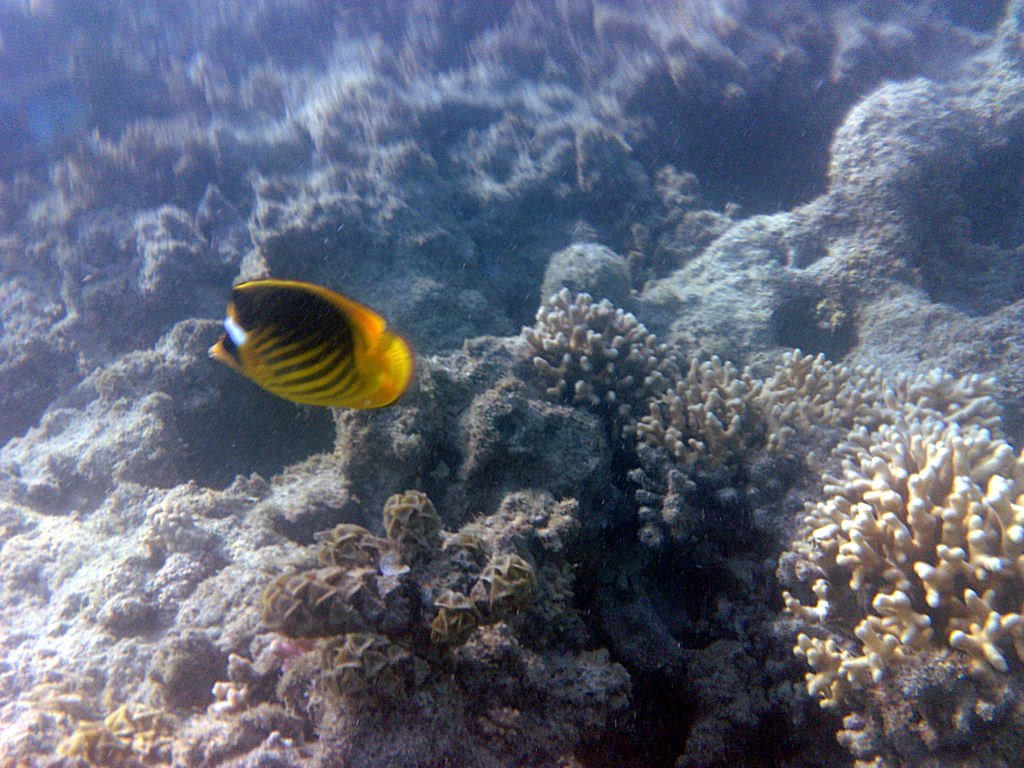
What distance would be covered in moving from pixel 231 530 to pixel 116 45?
32.2 ft

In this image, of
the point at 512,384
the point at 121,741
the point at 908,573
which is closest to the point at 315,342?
the point at 512,384

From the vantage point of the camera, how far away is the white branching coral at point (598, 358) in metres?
4.31

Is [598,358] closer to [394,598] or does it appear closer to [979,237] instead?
[394,598]

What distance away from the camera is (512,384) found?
3.99 m

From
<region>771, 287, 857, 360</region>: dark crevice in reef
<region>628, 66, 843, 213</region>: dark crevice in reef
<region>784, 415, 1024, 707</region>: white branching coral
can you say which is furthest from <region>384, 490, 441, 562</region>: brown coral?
<region>628, 66, 843, 213</region>: dark crevice in reef

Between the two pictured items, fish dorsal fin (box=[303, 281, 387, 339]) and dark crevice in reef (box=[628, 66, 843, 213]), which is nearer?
fish dorsal fin (box=[303, 281, 387, 339])

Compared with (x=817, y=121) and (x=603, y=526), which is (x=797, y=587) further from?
(x=817, y=121)

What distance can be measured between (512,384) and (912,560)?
8.75 ft

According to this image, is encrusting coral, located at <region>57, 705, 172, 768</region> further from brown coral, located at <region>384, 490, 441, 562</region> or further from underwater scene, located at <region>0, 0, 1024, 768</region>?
brown coral, located at <region>384, 490, 441, 562</region>

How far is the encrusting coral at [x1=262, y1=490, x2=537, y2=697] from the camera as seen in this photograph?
94.6 inches

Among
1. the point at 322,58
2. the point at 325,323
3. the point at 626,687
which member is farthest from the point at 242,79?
the point at 626,687

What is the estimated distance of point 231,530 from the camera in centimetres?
421

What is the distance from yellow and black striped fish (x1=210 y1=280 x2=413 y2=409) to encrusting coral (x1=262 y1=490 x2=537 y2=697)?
1477mm

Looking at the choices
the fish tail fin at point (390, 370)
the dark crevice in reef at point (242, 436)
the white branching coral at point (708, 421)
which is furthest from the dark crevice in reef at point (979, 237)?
the dark crevice in reef at point (242, 436)
